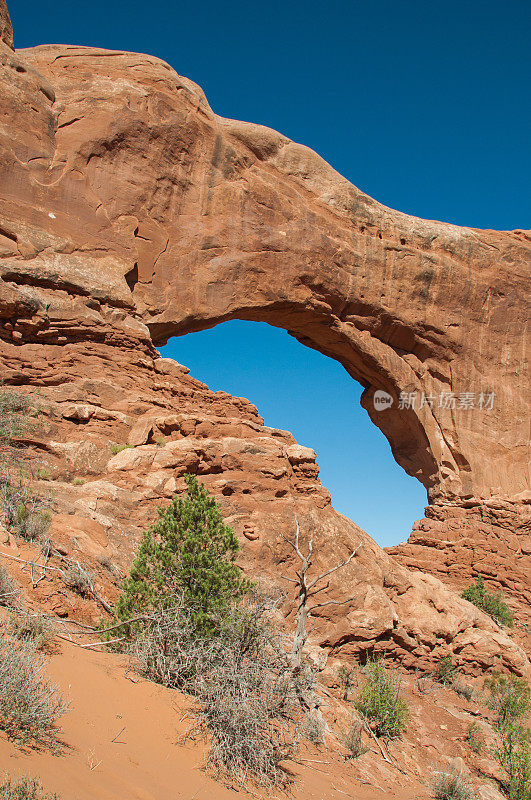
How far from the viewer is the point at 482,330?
2091 cm

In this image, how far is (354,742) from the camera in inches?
310

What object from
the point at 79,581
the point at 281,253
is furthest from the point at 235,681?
the point at 281,253

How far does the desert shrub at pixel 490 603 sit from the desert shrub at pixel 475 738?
529cm

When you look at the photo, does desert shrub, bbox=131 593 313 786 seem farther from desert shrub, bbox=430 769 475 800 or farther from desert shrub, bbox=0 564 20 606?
desert shrub, bbox=430 769 475 800

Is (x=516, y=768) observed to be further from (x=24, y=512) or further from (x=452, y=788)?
(x=24, y=512)

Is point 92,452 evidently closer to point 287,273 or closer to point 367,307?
point 287,273

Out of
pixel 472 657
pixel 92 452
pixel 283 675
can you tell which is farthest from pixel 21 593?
pixel 472 657

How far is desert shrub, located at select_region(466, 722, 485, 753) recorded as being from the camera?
10.0m

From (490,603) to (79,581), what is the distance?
12.5m

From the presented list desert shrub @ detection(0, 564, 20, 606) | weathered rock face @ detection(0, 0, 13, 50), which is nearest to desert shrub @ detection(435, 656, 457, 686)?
desert shrub @ detection(0, 564, 20, 606)

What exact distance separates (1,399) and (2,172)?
19.9 feet

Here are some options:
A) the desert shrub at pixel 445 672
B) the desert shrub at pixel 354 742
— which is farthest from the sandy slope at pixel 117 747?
the desert shrub at pixel 445 672

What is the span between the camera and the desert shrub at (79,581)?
664cm

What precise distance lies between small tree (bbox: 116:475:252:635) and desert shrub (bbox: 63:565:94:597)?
43 cm
